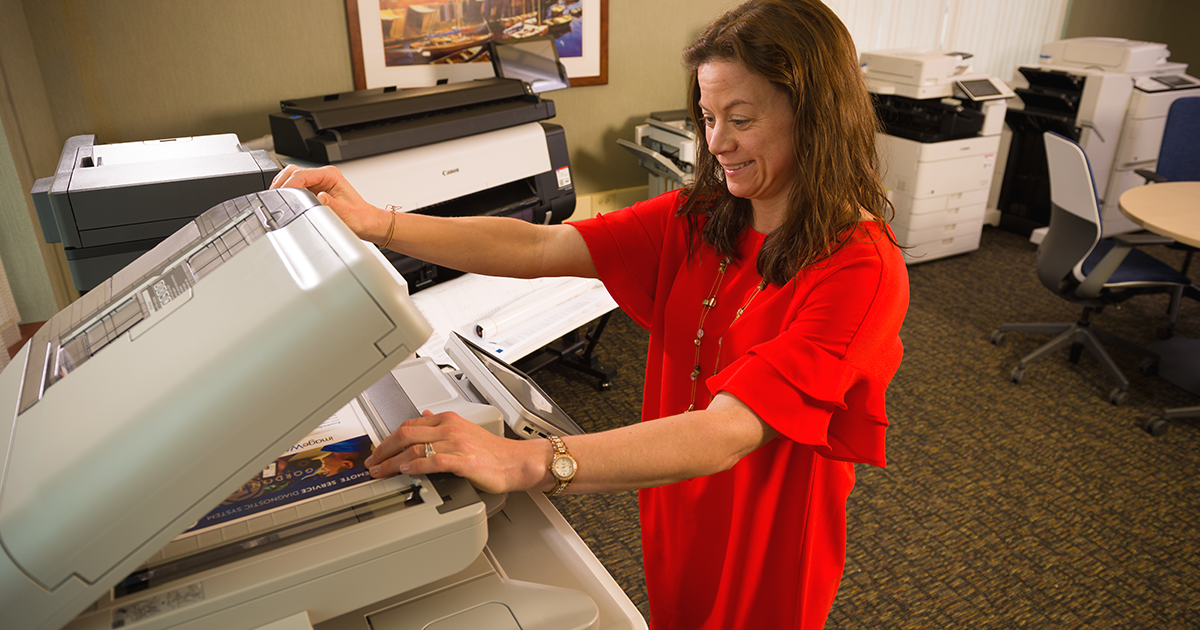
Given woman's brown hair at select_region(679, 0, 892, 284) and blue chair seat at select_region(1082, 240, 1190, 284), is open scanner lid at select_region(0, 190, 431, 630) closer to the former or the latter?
woman's brown hair at select_region(679, 0, 892, 284)

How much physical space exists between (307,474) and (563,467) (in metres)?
0.25

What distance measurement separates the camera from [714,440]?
757mm

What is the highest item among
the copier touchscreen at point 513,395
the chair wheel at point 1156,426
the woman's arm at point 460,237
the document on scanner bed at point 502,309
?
the woman's arm at point 460,237

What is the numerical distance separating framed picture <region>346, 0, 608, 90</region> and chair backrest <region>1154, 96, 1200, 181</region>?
3.00m

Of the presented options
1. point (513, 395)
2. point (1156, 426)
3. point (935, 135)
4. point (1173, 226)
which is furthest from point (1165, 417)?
point (513, 395)

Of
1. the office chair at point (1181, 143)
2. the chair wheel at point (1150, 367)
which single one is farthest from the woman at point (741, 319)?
the office chair at point (1181, 143)

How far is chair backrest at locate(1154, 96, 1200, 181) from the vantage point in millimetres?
3602

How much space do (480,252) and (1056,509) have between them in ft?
6.91

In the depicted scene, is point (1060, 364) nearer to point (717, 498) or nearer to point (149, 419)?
point (717, 498)

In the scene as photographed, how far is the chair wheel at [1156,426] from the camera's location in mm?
2543

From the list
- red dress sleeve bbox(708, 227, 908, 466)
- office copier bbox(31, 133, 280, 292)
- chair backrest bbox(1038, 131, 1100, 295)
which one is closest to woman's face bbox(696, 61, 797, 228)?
red dress sleeve bbox(708, 227, 908, 466)

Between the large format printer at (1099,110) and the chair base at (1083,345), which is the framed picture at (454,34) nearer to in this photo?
the chair base at (1083,345)

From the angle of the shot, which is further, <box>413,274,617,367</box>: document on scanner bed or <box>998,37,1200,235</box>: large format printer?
<box>998,37,1200,235</box>: large format printer

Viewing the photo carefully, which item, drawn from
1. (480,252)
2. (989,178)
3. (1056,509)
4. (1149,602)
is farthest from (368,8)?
(989,178)
